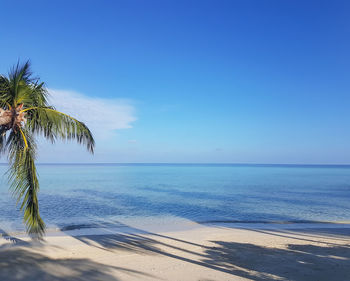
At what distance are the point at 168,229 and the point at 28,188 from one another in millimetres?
11716

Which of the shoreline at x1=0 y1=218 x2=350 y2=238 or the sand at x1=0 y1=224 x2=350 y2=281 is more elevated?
the sand at x1=0 y1=224 x2=350 y2=281

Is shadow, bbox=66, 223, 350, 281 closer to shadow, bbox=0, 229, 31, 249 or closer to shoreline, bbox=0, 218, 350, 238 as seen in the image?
shoreline, bbox=0, 218, 350, 238

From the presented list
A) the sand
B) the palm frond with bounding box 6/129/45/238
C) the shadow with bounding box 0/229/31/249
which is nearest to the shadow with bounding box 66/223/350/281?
the sand

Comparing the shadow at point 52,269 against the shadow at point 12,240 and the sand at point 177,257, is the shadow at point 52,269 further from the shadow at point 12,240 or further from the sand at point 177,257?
the shadow at point 12,240

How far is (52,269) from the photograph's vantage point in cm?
810

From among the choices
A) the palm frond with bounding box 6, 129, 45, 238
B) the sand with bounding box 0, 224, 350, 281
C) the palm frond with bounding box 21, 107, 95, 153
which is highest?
the palm frond with bounding box 21, 107, 95, 153

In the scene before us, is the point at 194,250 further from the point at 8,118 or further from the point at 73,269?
the point at 8,118

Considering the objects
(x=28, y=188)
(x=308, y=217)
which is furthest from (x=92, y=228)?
(x=308, y=217)

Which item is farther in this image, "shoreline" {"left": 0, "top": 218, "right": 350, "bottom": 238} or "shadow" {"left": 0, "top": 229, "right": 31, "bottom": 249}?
"shoreline" {"left": 0, "top": 218, "right": 350, "bottom": 238}

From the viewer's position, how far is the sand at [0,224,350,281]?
770 cm

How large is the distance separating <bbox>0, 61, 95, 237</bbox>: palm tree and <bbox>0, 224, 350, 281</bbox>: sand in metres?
3.17

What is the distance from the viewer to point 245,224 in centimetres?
1825

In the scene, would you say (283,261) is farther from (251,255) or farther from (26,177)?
(26,177)

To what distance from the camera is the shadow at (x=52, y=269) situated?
7.46 m
